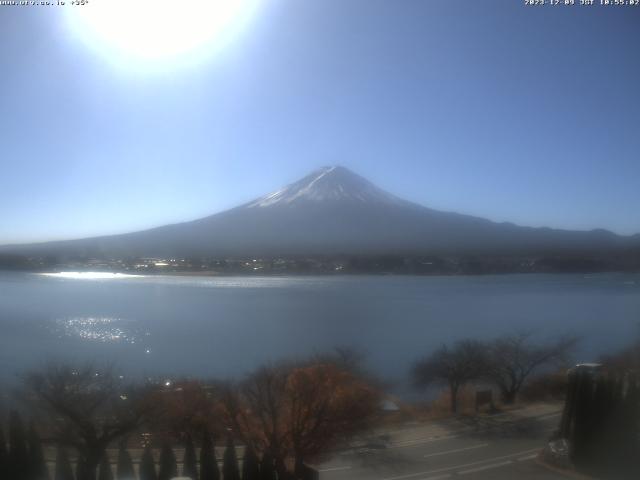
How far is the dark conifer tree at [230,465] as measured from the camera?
3137 mm

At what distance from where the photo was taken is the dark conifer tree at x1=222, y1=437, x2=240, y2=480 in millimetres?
3137

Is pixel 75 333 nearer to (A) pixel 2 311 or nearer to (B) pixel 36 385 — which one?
(B) pixel 36 385

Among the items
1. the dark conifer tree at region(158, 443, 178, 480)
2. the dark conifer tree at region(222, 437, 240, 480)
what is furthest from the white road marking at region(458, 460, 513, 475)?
the dark conifer tree at region(158, 443, 178, 480)

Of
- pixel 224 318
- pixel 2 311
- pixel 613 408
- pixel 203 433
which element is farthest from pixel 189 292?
pixel 613 408

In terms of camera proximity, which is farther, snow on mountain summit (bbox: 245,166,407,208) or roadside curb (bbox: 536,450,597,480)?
snow on mountain summit (bbox: 245,166,407,208)

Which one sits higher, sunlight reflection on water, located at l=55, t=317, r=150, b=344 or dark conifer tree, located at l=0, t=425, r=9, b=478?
sunlight reflection on water, located at l=55, t=317, r=150, b=344

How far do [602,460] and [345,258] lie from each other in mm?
2520

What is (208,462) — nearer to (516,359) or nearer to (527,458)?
(527,458)

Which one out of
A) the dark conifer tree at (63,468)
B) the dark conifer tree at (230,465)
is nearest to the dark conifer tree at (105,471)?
the dark conifer tree at (63,468)

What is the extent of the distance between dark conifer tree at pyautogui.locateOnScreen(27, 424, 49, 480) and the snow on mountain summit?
11.7 feet

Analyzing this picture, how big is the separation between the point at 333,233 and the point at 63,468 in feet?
11.6

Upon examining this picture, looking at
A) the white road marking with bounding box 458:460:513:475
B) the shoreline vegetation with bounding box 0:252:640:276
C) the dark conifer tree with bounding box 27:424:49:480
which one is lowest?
the white road marking with bounding box 458:460:513:475

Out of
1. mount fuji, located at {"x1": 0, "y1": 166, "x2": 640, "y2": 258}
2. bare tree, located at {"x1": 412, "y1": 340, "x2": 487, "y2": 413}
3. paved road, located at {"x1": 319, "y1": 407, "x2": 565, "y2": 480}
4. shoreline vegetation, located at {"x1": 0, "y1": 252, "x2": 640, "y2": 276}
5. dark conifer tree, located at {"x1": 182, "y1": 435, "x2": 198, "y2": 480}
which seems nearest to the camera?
dark conifer tree, located at {"x1": 182, "y1": 435, "x2": 198, "y2": 480}

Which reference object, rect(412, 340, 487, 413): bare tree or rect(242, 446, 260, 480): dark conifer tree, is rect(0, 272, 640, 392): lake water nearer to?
rect(412, 340, 487, 413): bare tree
